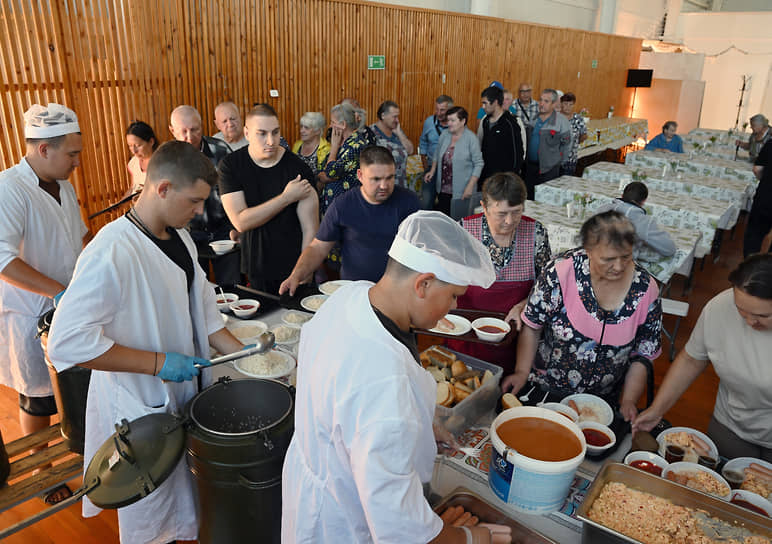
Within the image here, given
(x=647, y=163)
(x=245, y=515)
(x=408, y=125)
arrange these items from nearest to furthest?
(x=245, y=515) < (x=647, y=163) < (x=408, y=125)

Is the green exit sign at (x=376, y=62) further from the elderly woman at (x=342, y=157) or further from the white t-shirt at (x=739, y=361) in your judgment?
the white t-shirt at (x=739, y=361)

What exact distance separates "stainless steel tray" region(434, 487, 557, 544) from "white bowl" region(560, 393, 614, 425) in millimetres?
554

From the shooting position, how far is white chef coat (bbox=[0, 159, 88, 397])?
239 centimetres

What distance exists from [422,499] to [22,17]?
4.98 meters

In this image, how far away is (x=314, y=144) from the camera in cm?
516

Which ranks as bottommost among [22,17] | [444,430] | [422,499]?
[444,430]

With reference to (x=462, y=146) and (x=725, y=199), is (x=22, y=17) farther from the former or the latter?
(x=725, y=199)

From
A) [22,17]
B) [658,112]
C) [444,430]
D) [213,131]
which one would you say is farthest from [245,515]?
[658,112]

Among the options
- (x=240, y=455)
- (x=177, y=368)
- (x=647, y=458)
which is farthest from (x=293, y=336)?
(x=647, y=458)

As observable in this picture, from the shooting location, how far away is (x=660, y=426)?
1942 mm

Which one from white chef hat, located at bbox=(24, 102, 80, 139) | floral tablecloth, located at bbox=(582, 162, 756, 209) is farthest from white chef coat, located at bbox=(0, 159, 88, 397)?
floral tablecloth, located at bbox=(582, 162, 756, 209)

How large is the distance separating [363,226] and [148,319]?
4.65ft

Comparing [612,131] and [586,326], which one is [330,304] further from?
[612,131]

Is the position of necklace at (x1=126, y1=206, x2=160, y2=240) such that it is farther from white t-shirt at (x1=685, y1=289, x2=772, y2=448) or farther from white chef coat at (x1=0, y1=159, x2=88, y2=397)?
white t-shirt at (x1=685, y1=289, x2=772, y2=448)
